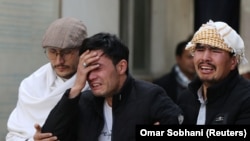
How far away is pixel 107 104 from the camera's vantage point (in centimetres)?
374

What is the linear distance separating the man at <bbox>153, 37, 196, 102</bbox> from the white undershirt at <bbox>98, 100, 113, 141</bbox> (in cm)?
327

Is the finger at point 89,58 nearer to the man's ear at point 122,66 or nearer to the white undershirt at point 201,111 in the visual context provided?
the man's ear at point 122,66

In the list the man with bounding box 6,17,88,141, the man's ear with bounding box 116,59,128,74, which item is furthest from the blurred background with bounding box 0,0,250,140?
the man's ear with bounding box 116,59,128,74

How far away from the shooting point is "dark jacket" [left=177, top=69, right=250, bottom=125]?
11.7ft

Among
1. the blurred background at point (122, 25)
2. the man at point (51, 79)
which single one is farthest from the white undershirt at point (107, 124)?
the blurred background at point (122, 25)

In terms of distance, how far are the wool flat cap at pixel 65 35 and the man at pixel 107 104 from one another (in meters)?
0.44

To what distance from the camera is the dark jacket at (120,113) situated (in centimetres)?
361

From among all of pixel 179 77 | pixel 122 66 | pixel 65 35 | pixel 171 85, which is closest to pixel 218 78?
pixel 122 66

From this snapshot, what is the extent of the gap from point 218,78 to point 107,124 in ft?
2.20

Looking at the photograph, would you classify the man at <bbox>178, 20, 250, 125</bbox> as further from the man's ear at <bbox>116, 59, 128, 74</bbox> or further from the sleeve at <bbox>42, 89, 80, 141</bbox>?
the sleeve at <bbox>42, 89, 80, 141</bbox>

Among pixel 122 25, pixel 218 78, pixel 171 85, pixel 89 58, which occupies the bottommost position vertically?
pixel 171 85

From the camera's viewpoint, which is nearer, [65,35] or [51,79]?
[65,35]

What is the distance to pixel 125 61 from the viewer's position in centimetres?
373

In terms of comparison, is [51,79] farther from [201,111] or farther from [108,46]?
[201,111]
